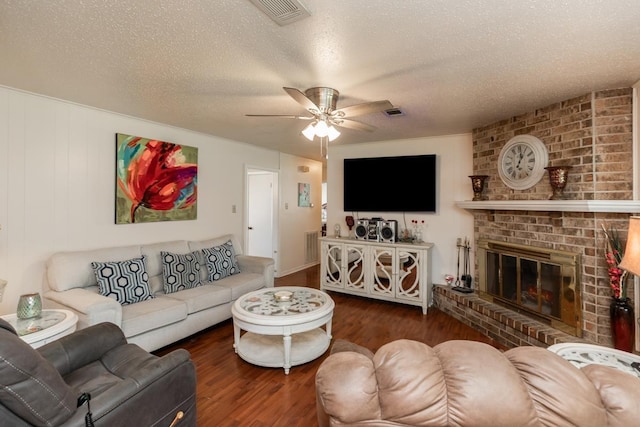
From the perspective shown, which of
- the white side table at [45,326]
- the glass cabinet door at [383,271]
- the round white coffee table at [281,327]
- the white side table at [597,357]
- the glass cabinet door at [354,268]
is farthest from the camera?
the glass cabinet door at [354,268]

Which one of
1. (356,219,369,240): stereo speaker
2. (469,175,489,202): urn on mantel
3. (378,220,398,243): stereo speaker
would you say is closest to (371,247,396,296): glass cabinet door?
(378,220,398,243): stereo speaker

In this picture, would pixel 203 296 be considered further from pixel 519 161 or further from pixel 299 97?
pixel 519 161

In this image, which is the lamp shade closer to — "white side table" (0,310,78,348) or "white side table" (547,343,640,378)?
"white side table" (547,343,640,378)

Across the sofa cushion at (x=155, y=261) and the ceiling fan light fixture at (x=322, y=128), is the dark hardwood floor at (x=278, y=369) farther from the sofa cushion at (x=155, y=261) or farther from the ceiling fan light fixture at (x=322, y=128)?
the ceiling fan light fixture at (x=322, y=128)

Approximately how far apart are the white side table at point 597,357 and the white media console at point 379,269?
6.91 feet

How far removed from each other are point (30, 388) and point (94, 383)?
1.86 ft

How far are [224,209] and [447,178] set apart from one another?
324cm

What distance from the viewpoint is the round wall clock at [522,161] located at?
305 cm

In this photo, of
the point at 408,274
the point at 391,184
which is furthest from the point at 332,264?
the point at 391,184

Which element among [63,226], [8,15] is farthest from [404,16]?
[63,226]

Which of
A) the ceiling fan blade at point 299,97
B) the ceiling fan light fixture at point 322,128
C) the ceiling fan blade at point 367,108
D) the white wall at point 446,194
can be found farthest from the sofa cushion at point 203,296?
the white wall at point 446,194

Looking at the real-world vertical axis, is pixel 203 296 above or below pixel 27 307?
below

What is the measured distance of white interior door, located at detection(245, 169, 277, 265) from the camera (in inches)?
221

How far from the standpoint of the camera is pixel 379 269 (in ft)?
13.9
